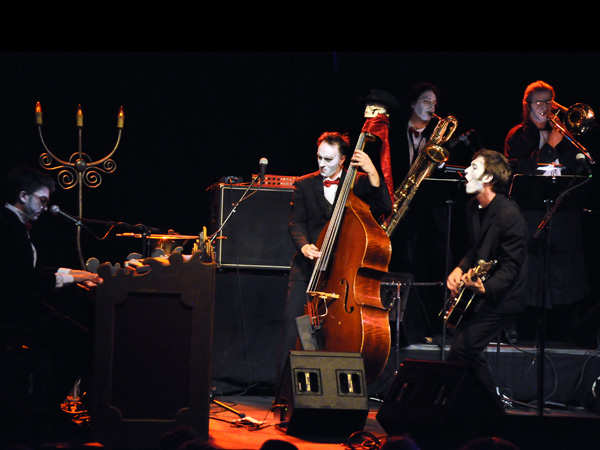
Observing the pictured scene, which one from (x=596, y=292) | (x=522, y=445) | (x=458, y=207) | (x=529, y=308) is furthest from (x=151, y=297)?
(x=596, y=292)

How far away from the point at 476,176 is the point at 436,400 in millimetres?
1863

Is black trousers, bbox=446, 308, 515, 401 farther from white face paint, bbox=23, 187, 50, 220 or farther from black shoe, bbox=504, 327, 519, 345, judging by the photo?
white face paint, bbox=23, 187, 50, 220

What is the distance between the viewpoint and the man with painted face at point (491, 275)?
507 cm

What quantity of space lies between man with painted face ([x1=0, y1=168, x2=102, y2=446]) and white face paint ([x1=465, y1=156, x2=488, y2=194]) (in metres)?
2.71

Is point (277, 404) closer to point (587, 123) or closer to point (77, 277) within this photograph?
point (77, 277)


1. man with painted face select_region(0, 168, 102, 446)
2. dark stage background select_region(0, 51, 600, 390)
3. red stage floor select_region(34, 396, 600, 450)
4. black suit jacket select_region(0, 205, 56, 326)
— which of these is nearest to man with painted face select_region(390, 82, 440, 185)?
dark stage background select_region(0, 51, 600, 390)

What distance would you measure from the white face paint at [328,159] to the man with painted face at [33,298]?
6.07 feet

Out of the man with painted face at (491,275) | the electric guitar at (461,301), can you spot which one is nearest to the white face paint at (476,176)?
the man with painted face at (491,275)

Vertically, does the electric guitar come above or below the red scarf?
below

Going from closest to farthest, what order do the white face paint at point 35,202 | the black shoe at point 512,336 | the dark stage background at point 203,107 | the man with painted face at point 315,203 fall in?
the white face paint at point 35,202
the man with painted face at point 315,203
the black shoe at point 512,336
the dark stage background at point 203,107

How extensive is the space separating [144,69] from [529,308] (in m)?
4.23

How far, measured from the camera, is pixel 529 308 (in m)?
6.95

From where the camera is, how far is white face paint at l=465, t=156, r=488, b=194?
5.37 metres

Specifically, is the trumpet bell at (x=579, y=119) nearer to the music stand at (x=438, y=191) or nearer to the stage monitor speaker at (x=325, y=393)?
the music stand at (x=438, y=191)
